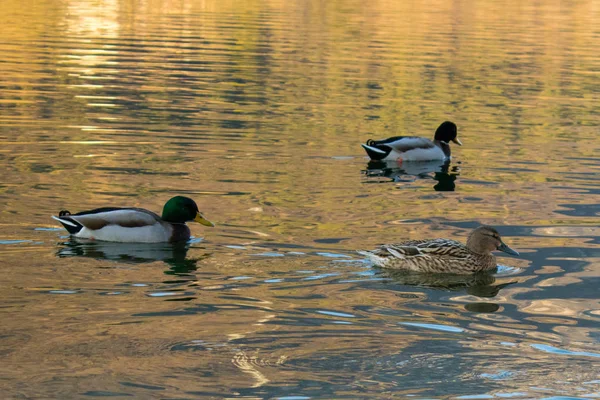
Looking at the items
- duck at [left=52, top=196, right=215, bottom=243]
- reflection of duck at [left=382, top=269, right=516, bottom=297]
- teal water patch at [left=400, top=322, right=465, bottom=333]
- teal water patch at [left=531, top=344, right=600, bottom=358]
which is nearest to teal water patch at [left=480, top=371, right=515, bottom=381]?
teal water patch at [left=531, top=344, right=600, bottom=358]

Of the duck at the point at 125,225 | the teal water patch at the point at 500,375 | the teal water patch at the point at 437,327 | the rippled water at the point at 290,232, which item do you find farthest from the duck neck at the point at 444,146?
the teal water patch at the point at 500,375

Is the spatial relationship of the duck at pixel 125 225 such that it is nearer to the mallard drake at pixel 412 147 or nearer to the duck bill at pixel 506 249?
the duck bill at pixel 506 249

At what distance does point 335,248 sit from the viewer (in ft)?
49.4

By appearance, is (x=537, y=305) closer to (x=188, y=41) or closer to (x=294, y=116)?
(x=294, y=116)

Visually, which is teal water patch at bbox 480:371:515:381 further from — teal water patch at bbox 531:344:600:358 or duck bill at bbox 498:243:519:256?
duck bill at bbox 498:243:519:256

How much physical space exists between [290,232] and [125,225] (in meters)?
2.22

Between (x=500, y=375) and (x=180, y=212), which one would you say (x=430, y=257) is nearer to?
(x=180, y=212)

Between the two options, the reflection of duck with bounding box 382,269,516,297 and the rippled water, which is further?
the reflection of duck with bounding box 382,269,516,297

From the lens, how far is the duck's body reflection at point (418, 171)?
70.5 feet

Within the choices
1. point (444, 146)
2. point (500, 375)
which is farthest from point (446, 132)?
point (500, 375)

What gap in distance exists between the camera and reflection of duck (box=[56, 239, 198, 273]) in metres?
14.5

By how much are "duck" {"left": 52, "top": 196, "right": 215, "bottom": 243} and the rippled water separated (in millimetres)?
205

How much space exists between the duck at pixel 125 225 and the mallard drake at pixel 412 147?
8098 mm

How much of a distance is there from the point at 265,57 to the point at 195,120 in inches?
698
